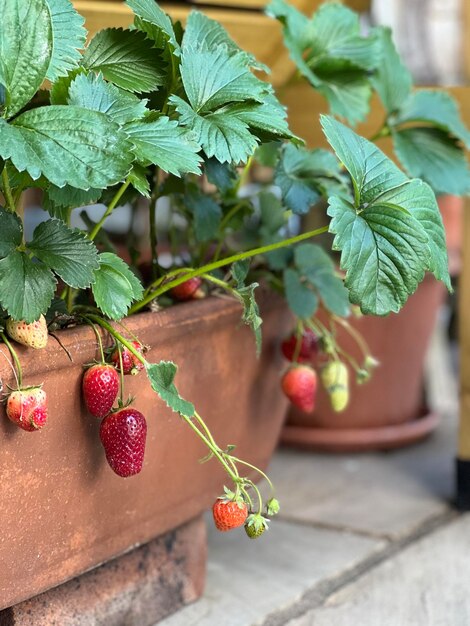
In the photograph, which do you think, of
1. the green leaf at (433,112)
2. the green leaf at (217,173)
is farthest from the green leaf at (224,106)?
the green leaf at (433,112)

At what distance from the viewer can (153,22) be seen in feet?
3.54

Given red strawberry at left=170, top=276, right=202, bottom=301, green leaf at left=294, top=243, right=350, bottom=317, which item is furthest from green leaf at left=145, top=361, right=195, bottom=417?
green leaf at left=294, top=243, right=350, bottom=317

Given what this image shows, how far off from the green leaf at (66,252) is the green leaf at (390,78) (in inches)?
24.9

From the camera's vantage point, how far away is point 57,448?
110 cm

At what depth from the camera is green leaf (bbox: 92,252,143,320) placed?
107cm

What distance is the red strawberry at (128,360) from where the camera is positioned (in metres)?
1.13

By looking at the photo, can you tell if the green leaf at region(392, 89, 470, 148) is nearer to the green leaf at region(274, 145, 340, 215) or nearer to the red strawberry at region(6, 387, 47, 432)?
the green leaf at region(274, 145, 340, 215)

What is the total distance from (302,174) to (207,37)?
0.23 m

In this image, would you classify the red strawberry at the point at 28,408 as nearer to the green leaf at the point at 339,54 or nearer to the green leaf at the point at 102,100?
the green leaf at the point at 102,100

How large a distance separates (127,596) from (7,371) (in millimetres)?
442

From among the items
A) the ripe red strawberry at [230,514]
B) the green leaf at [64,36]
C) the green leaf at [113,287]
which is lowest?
the ripe red strawberry at [230,514]

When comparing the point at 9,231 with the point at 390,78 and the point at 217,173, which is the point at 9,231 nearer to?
the point at 217,173

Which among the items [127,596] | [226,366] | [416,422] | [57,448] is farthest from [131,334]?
[416,422]

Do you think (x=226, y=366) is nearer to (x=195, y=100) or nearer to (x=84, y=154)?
(x=195, y=100)
